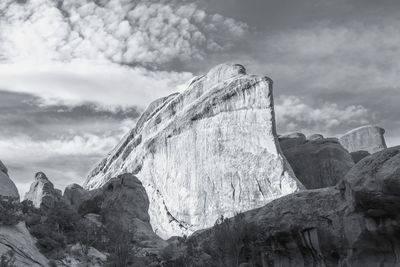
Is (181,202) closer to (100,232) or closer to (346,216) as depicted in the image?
(100,232)

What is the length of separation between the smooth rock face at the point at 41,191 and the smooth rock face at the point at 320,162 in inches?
1764

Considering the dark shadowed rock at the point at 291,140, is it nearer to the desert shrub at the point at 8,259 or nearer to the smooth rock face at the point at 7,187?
the smooth rock face at the point at 7,187

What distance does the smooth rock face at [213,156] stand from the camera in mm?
69812

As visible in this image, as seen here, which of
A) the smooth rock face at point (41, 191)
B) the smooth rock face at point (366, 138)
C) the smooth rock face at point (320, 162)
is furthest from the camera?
the smooth rock face at point (366, 138)

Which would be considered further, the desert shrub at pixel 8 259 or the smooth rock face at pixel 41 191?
the smooth rock face at pixel 41 191

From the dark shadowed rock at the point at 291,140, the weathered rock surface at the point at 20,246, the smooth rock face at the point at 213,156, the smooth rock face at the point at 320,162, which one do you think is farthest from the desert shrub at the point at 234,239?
the dark shadowed rock at the point at 291,140

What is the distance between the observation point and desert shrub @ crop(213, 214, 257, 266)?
84.7 feet

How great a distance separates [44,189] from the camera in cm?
5653

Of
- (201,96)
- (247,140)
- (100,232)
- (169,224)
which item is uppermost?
(201,96)

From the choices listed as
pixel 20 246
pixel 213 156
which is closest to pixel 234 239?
pixel 20 246

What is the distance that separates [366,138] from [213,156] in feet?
245

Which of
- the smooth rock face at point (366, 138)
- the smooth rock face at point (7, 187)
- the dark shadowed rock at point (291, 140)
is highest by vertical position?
the smooth rock face at point (366, 138)

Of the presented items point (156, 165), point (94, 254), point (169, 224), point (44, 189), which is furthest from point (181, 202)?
point (94, 254)

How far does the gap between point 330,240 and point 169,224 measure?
55991 millimetres
